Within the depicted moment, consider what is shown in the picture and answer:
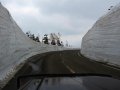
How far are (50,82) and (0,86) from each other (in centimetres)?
1051

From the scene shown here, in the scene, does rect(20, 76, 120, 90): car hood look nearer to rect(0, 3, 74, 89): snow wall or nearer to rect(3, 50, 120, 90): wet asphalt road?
rect(3, 50, 120, 90): wet asphalt road

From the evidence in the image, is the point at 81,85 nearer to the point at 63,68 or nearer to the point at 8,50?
the point at 8,50

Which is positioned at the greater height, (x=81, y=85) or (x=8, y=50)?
(x=81, y=85)

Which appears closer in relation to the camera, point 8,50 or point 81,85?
point 81,85

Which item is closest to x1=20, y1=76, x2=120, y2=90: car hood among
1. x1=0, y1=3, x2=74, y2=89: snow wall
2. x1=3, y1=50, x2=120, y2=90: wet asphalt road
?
x1=3, y1=50, x2=120, y2=90: wet asphalt road

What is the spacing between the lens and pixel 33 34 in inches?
6068

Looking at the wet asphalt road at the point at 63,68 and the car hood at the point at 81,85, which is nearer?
the car hood at the point at 81,85

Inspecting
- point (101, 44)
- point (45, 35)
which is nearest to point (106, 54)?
point (101, 44)

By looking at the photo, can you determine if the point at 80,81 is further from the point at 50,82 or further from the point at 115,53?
the point at 115,53

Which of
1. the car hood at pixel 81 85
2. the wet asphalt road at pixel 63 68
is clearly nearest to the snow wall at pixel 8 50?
the wet asphalt road at pixel 63 68

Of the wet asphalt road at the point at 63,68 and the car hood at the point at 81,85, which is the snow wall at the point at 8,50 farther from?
the car hood at the point at 81,85

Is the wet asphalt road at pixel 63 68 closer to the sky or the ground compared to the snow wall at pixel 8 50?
closer to the ground

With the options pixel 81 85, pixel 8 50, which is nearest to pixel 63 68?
pixel 8 50

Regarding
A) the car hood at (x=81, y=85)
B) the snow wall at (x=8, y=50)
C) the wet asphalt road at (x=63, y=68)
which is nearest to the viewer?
the car hood at (x=81, y=85)
